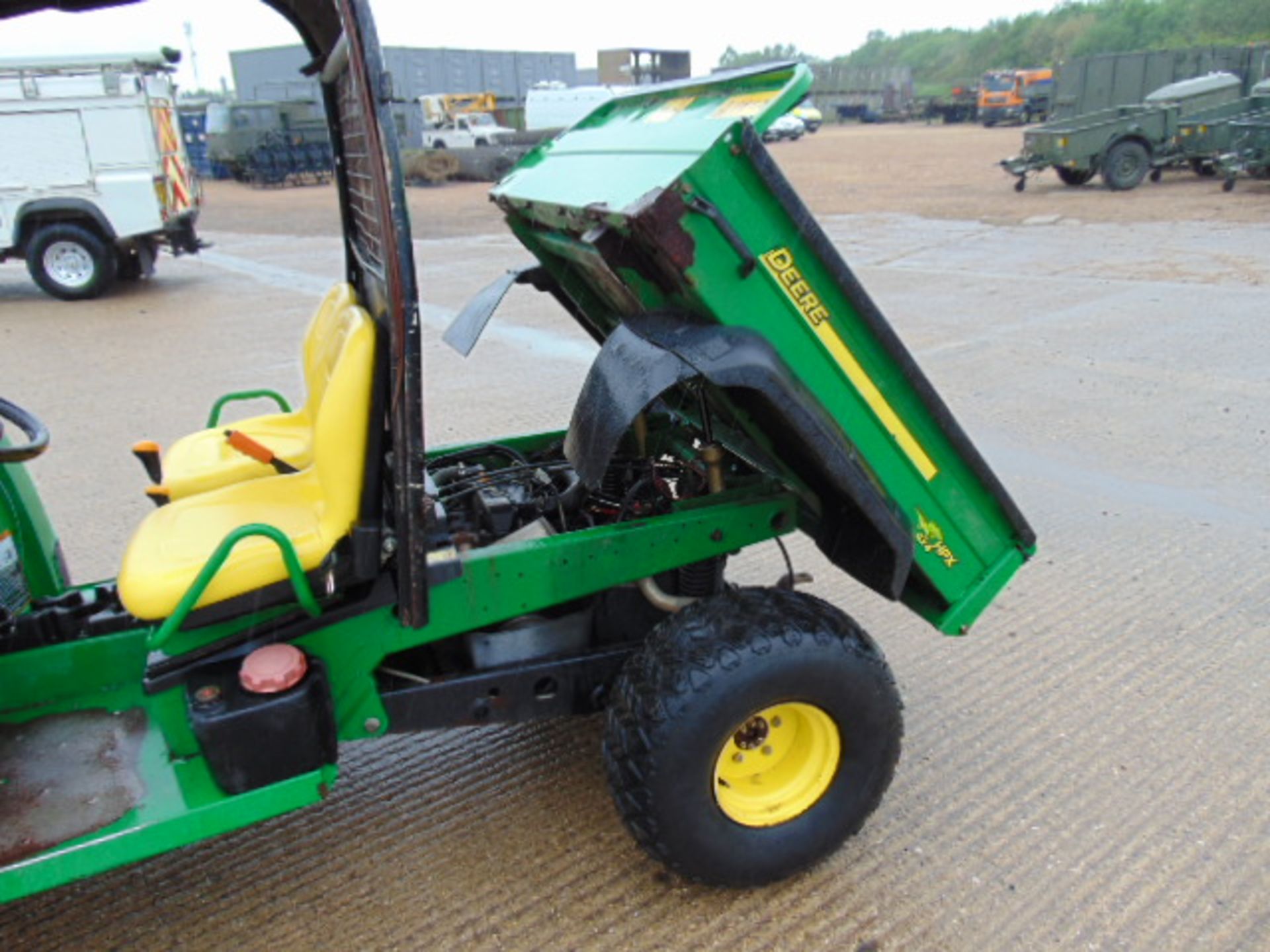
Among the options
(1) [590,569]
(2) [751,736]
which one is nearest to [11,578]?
(1) [590,569]

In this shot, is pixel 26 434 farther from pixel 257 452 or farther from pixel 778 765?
pixel 778 765

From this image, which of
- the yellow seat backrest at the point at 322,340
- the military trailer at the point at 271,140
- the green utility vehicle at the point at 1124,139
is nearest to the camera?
the yellow seat backrest at the point at 322,340

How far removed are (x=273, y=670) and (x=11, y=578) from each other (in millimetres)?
878

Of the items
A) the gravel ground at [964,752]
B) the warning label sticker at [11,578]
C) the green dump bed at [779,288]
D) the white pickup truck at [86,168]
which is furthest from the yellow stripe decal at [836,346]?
the white pickup truck at [86,168]

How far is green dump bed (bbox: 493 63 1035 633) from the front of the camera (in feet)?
6.66

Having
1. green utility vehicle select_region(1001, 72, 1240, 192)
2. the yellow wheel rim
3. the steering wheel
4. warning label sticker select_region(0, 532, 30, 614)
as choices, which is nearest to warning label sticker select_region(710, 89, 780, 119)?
the yellow wheel rim

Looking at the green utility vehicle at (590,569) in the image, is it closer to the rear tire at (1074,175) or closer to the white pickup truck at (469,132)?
the rear tire at (1074,175)

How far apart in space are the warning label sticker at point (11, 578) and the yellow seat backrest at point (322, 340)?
83cm

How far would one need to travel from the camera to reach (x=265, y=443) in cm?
318

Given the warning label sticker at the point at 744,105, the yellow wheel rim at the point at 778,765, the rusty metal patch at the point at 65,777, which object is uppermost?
the warning label sticker at the point at 744,105

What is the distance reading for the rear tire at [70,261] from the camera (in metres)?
10.7

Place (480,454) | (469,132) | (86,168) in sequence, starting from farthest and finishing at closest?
(469,132) < (86,168) < (480,454)

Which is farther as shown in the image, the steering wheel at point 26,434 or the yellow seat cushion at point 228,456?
the yellow seat cushion at point 228,456

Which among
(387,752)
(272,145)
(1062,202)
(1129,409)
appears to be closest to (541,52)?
(272,145)
